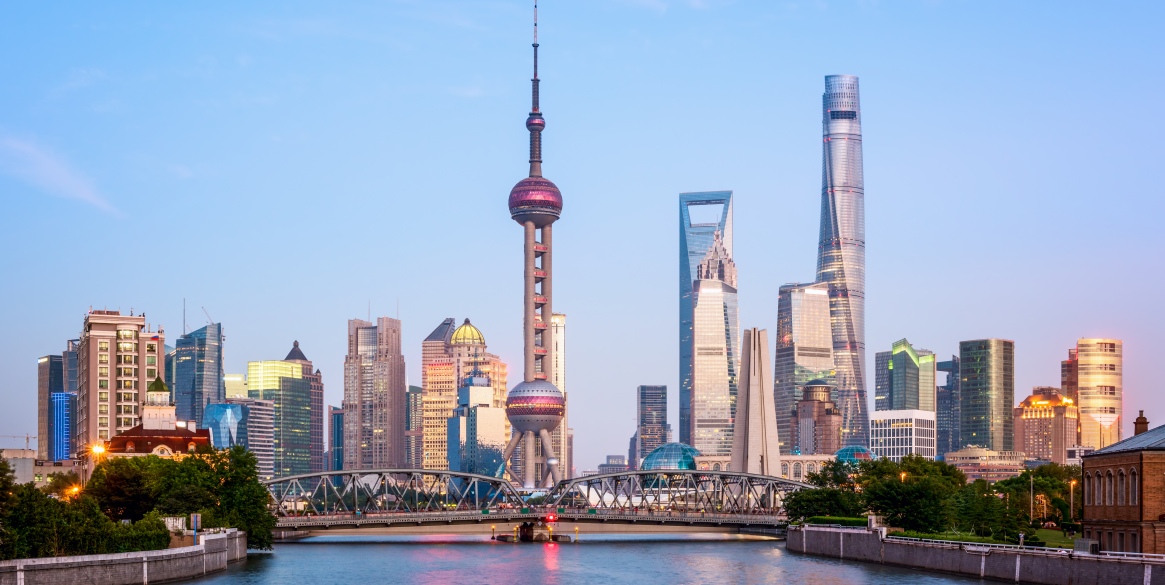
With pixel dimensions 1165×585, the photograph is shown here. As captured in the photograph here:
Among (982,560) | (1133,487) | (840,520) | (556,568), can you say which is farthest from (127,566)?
(840,520)

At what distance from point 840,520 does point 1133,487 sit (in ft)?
224

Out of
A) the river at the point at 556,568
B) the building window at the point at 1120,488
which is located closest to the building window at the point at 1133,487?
the building window at the point at 1120,488

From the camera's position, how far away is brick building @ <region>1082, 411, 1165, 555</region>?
10919 centimetres

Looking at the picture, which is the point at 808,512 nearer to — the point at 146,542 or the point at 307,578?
the point at 307,578

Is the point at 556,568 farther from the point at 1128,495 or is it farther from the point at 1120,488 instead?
the point at 1128,495

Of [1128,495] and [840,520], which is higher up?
[1128,495]

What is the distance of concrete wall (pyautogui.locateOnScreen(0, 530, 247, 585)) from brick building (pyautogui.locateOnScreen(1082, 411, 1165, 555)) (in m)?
69.3

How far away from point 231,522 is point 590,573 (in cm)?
3706

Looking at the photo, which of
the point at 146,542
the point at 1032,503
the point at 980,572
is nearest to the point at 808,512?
the point at 1032,503

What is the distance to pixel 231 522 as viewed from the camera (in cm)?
16275

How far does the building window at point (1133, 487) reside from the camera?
366ft

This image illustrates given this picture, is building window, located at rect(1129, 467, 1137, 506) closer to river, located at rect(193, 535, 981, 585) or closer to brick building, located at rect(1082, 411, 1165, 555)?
brick building, located at rect(1082, 411, 1165, 555)

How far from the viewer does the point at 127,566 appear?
115375mm

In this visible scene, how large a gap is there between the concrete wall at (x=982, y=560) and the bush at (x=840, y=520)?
1658 mm
